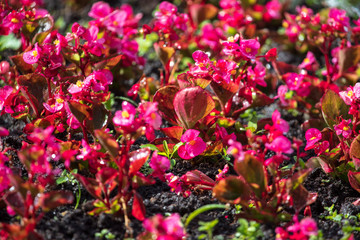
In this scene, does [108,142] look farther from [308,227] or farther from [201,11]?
[201,11]

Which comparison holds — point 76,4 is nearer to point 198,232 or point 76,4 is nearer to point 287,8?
point 287,8

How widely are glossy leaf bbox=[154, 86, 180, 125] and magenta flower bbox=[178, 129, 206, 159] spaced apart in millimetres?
169

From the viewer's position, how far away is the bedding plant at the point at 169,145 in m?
1.42

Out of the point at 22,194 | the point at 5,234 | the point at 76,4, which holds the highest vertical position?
the point at 22,194

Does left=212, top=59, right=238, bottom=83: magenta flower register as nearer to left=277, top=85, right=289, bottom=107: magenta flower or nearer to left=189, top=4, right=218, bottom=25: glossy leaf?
left=277, top=85, right=289, bottom=107: magenta flower

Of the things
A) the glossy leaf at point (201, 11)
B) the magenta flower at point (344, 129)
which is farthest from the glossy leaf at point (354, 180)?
the glossy leaf at point (201, 11)

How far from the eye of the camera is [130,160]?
57.6 inches

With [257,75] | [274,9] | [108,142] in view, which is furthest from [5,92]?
[274,9]

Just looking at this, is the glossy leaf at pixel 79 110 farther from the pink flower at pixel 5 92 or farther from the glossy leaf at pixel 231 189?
the glossy leaf at pixel 231 189

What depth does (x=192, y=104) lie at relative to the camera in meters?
1.70

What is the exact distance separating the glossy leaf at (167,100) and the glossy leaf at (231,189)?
0.48 meters

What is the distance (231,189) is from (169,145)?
1.33 feet

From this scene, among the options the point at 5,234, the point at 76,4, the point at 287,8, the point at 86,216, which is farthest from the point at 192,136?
the point at 76,4

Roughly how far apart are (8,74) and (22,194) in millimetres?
875
